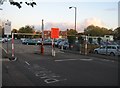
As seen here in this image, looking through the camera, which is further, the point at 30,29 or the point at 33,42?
the point at 30,29

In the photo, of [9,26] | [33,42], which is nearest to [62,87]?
[9,26]

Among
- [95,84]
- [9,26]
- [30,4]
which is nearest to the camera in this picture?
[30,4]

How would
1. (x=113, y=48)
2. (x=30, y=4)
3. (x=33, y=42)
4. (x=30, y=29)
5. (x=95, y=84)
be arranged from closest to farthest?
(x=30, y=4)
(x=95, y=84)
(x=113, y=48)
(x=33, y=42)
(x=30, y=29)

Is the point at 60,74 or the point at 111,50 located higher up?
the point at 60,74

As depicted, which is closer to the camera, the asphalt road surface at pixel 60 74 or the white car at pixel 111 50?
the asphalt road surface at pixel 60 74

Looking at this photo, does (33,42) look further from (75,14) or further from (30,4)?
(30,4)

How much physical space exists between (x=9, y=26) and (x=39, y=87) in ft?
A: 69.0

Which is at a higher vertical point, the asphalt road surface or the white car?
the asphalt road surface

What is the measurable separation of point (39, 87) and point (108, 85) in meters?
2.74

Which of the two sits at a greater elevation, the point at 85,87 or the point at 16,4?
the point at 16,4

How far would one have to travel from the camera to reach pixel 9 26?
3341 cm

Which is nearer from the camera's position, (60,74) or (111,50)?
(60,74)

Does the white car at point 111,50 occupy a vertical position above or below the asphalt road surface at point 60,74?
below

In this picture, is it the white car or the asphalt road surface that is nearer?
the asphalt road surface
